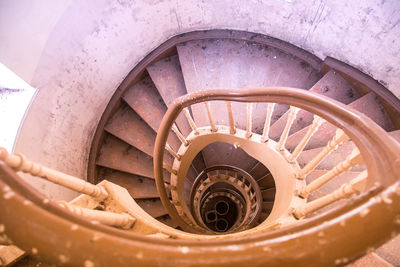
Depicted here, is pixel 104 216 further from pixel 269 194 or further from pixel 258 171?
pixel 269 194

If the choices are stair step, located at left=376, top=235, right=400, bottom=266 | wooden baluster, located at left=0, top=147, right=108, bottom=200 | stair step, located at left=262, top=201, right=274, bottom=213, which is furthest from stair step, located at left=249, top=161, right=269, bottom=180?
wooden baluster, located at left=0, top=147, right=108, bottom=200

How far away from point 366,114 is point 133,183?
3431 millimetres

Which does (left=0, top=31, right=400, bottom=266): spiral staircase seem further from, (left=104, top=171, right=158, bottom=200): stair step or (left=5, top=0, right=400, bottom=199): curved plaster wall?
(left=5, top=0, right=400, bottom=199): curved plaster wall

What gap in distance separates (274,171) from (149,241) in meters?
2.30

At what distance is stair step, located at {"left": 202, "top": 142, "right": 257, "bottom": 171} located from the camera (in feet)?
15.3

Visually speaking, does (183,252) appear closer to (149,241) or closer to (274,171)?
(149,241)

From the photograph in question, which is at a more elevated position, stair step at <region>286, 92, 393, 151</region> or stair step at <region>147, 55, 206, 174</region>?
stair step at <region>147, 55, 206, 174</region>

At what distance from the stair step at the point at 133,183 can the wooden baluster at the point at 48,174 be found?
237 cm

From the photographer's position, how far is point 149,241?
0.79 metres

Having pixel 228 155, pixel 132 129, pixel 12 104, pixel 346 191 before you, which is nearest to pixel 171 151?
pixel 132 129

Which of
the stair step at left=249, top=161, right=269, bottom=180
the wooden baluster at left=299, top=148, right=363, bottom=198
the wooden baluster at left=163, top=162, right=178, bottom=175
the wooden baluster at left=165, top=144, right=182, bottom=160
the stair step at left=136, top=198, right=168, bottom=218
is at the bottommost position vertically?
the stair step at left=136, top=198, right=168, bottom=218

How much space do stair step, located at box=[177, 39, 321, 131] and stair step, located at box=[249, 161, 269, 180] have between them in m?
1.17

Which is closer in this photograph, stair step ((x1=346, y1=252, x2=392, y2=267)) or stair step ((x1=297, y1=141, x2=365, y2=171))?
stair step ((x1=346, y1=252, x2=392, y2=267))

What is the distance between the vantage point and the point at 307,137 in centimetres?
201
